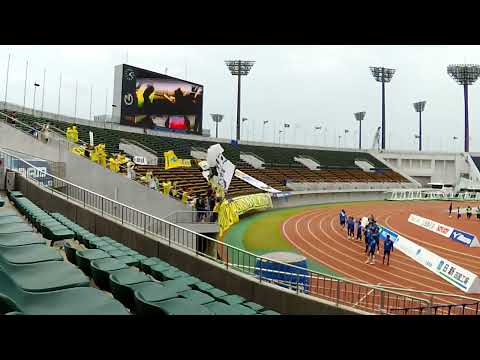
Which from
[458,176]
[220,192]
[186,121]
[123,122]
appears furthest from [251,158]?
[458,176]

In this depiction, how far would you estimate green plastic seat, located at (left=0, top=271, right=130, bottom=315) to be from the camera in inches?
124

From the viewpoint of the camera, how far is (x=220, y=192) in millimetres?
15781

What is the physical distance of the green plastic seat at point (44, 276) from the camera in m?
3.73

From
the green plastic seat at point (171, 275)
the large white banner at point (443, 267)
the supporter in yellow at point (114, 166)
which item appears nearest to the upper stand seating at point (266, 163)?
the supporter in yellow at point (114, 166)

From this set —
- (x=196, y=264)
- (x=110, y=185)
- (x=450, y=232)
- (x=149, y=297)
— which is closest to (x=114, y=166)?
(x=110, y=185)

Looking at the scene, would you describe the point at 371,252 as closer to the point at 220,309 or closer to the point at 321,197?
the point at 220,309

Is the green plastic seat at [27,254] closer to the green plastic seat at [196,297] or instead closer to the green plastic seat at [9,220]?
the green plastic seat at [196,297]

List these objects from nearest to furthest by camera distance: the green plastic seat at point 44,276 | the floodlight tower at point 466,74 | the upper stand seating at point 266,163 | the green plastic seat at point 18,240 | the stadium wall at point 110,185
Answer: the green plastic seat at point 44,276 < the green plastic seat at point 18,240 < the stadium wall at point 110,185 < the upper stand seating at point 266,163 < the floodlight tower at point 466,74

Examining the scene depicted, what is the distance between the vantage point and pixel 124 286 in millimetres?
4699

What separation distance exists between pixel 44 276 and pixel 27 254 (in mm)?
924

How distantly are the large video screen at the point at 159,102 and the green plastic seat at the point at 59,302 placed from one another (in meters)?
32.2
